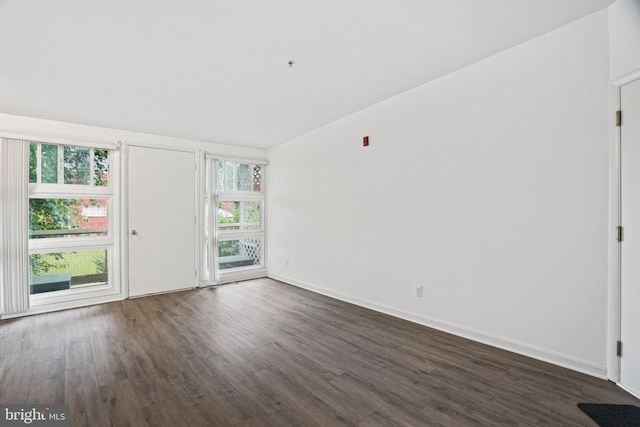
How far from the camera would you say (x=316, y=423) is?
1.68 m

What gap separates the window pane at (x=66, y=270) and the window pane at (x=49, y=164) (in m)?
1.01

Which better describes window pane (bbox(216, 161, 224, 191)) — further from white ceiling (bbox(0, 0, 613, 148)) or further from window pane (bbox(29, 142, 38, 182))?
window pane (bbox(29, 142, 38, 182))

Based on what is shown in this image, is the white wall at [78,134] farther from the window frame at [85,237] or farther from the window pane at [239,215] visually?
the window pane at [239,215]

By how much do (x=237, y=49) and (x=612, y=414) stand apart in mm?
3586

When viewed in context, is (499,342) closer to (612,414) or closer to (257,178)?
(612,414)

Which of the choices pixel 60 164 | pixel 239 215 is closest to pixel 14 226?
pixel 60 164

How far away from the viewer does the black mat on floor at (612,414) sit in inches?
63.0

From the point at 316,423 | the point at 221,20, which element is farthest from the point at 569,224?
the point at 221,20

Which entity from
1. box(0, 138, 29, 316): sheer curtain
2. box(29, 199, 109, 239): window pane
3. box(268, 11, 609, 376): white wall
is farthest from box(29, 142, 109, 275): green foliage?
box(268, 11, 609, 376): white wall

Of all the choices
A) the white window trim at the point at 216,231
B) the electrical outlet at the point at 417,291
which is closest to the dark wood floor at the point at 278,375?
the electrical outlet at the point at 417,291

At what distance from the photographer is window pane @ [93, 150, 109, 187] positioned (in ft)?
13.6

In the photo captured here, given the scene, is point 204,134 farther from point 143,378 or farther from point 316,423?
point 316,423

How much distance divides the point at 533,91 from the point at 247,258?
497 cm

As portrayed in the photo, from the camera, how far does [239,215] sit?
5.46m
